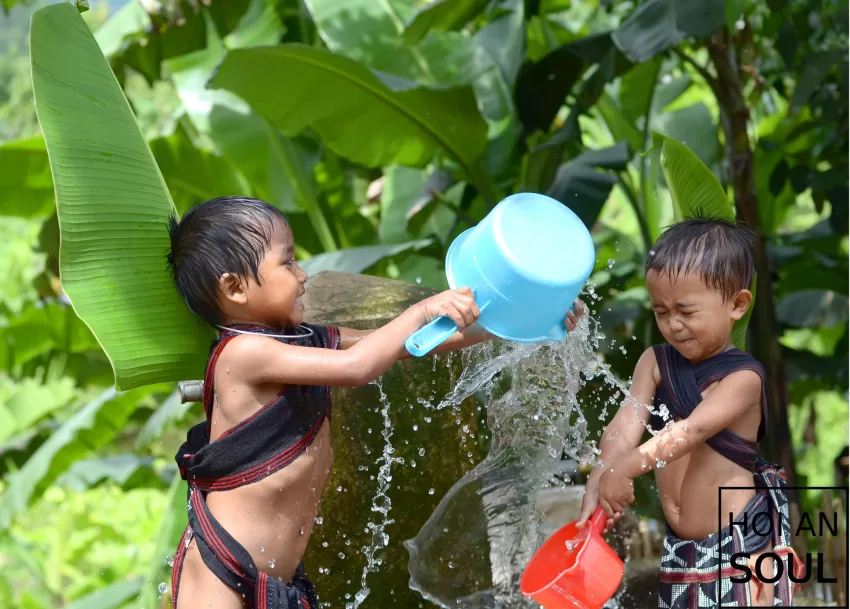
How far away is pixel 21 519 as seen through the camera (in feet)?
15.0

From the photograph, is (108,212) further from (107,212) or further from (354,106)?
(354,106)

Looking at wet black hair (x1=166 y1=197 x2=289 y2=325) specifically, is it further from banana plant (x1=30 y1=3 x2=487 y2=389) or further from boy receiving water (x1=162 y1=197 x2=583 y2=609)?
banana plant (x1=30 y1=3 x2=487 y2=389)

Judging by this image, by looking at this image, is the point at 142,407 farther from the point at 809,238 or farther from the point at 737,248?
the point at 737,248

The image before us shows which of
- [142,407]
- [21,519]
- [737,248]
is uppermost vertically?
[737,248]

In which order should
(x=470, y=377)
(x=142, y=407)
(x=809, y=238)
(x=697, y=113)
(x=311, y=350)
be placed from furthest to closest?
(x=142, y=407)
(x=697, y=113)
(x=809, y=238)
(x=470, y=377)
(x=311, y=350)

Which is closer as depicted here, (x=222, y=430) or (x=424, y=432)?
(x=222, y=430)

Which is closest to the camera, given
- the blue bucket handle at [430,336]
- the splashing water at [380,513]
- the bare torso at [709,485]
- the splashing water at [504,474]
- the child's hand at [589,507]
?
the blue bucket handle at [430,336]

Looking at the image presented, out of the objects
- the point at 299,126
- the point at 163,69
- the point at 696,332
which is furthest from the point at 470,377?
the point at 163,69

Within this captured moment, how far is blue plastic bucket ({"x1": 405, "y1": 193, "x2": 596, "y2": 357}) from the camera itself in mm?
1420

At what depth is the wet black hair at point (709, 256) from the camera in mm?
1711

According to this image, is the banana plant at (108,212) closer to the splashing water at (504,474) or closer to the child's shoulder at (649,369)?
the splashing water at (504,474)


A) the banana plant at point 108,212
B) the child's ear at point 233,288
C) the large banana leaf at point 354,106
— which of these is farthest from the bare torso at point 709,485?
the large banana leaf at point 354,106

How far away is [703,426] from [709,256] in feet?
1.01

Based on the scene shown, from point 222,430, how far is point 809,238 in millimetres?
2856
